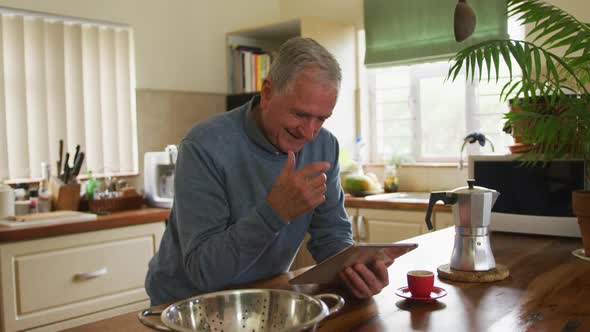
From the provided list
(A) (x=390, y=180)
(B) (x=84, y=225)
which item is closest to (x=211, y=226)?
(B) (x=84, y=225)

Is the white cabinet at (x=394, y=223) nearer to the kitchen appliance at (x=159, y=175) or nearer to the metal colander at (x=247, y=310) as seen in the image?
the kitchen appliance at (x=159, y=175)

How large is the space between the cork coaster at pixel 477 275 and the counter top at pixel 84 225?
6.09 feet

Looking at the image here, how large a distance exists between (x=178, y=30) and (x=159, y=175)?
1.12 metres

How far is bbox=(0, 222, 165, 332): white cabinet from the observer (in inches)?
99.4

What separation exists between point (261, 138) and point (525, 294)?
718 millimetres

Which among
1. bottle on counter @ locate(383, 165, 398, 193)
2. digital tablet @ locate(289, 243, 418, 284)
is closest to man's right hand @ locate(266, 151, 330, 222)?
digital tablet @ locate(289, 243, 418, 284)

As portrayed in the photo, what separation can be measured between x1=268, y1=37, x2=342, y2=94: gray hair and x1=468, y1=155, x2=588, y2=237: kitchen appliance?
0.91 metres

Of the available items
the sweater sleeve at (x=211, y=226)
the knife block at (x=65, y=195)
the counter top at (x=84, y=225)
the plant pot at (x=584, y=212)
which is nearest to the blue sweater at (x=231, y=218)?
the sweater sleeve at (x=211, y=226)

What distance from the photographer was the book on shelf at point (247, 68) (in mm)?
4105

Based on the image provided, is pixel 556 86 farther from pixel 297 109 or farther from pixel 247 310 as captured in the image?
pixel 247 310

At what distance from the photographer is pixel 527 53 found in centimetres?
161

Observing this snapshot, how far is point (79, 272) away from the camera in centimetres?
272

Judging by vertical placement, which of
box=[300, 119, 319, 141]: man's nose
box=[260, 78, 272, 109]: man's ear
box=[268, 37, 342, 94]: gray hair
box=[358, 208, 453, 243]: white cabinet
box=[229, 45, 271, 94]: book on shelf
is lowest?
box=[358, 208, 453, 243]: white cabinet

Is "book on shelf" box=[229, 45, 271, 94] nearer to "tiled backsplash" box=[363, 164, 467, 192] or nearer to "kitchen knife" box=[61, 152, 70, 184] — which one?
"tiled backsplash" box=[363, 164, 467, 192]
